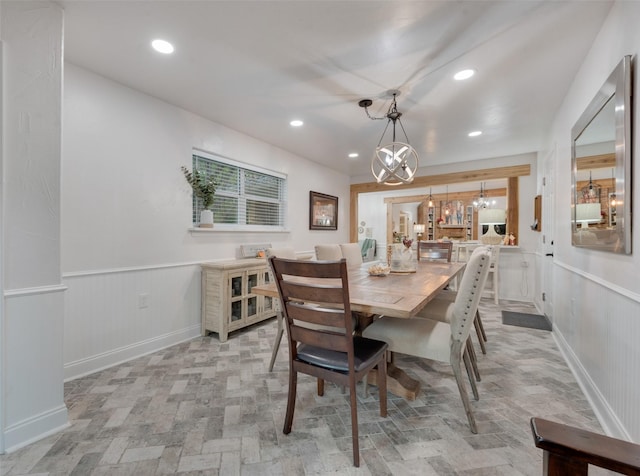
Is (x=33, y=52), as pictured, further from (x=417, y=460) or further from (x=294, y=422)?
(x=417, y=460)

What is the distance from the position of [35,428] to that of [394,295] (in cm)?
213

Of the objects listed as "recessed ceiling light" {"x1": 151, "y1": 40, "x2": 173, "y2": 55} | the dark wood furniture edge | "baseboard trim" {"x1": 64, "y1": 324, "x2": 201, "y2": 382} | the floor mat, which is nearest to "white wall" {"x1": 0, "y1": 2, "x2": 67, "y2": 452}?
"recessed ceiling light" {"x1": 151, "y1": 40, "x2": 173, "y2": 55}

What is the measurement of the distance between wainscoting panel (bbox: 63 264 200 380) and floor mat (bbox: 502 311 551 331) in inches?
153

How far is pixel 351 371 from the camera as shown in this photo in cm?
142

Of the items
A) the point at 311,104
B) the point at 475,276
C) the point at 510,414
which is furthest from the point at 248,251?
the point at 510,414

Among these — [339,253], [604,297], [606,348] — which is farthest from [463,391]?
[339,253]

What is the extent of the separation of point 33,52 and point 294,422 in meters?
2.57

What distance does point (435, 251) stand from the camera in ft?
13.0

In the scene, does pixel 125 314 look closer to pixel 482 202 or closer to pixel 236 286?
pixel 236 286

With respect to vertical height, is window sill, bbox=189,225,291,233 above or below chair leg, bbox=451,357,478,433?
above

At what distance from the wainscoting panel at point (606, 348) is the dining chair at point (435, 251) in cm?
134

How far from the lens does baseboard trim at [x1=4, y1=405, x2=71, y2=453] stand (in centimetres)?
150

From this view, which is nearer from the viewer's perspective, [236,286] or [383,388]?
[383,388]

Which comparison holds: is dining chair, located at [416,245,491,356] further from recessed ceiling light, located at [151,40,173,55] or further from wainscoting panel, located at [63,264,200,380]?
recessed ceiling light, located at [151,40,173,55]
